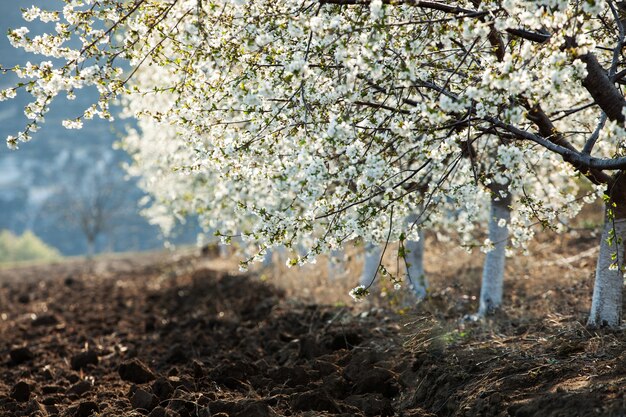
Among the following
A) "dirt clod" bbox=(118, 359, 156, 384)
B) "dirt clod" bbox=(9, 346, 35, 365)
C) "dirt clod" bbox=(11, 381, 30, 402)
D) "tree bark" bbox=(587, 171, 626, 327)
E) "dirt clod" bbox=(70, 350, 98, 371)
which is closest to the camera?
"tree bark" bbox=(587, 171, 626, 327)

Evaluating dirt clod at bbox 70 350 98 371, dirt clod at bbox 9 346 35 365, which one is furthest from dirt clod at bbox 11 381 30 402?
dirt clod at bbox 9 346 35 365

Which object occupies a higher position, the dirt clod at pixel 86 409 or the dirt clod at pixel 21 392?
the dirt clod at pixel 21 392

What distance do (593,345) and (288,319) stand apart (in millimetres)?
6092

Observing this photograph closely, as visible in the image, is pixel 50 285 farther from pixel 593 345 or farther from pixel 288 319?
pixel 593 345

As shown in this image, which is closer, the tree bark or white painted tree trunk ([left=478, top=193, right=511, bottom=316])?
the tree bark

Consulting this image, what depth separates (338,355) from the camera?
9.04 m

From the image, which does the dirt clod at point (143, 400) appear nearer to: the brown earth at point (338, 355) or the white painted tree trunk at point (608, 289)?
the brown earth at point (338, 355)

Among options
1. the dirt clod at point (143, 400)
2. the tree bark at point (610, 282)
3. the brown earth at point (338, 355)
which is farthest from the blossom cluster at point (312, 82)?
the dirt clod at point (143, 400)

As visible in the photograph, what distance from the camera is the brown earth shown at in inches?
261

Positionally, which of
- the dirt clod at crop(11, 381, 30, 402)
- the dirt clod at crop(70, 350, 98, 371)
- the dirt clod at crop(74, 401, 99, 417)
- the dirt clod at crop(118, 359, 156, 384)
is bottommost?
the dirt clod at crop(74, 401, 99, 417)

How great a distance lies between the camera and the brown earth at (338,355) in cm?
663

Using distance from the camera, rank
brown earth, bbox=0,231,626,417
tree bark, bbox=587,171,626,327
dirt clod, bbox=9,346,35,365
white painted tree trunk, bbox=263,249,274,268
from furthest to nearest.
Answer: white painted tree trunk, bbox=263,249,274,268 → dirt clod, bbox=9,346,35,365 → tree bark, bbox=587,171,626,327 → brown earth, bbox=0,231,626,417

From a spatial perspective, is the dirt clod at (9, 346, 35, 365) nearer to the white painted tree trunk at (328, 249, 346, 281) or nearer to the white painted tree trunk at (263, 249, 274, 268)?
the white painted tree trunk at (328, 249, 346, 281)

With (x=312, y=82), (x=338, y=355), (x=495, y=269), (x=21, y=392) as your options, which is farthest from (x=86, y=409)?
(x=495, y=269)
